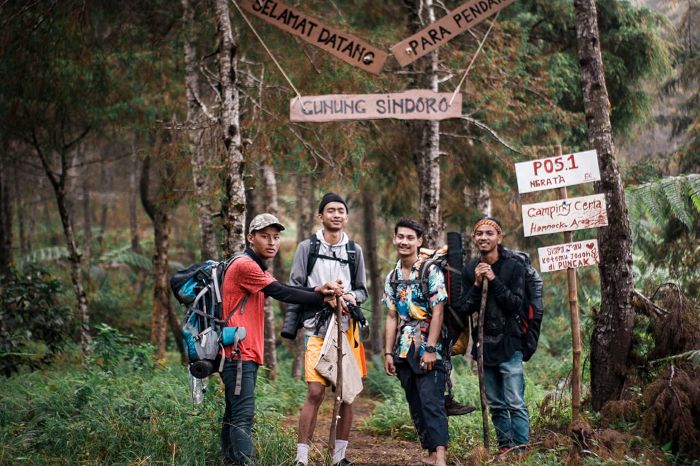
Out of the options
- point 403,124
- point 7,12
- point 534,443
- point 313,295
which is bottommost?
point 534,443

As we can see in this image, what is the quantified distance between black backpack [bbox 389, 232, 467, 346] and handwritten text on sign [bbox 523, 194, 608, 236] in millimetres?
765

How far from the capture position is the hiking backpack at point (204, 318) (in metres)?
5.71

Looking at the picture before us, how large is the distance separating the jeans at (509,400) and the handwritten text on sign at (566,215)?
1.14 metres

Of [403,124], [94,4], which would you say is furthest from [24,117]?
[403,124]

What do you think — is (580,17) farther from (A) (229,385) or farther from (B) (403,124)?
(B) (403,124)

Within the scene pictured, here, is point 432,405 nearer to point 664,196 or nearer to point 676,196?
point 676,196

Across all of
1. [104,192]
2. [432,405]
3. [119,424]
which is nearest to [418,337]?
[432,405]

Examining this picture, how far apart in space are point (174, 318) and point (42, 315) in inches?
118

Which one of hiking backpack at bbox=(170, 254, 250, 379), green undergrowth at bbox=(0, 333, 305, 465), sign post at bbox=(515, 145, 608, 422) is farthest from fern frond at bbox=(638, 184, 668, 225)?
hiking backpack at bbox=(170, 254, 250, 379)

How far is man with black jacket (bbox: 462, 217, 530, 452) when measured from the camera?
6.33m

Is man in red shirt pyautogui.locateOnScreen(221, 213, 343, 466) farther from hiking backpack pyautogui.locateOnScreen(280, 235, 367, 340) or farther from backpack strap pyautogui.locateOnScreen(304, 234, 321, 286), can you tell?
backpack strap pyautogui.locateOnScreen(304, 234, 321, 286)

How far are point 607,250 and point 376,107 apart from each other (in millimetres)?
2587

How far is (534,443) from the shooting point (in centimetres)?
643

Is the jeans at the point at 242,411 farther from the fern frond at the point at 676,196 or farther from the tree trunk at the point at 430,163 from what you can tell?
the tree trunk at the point at 430,163
